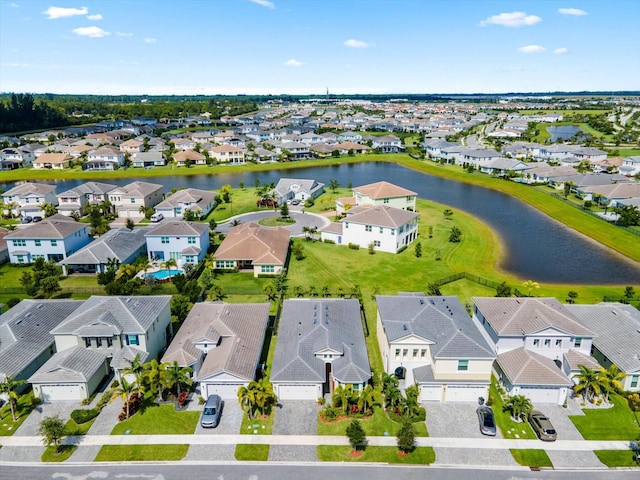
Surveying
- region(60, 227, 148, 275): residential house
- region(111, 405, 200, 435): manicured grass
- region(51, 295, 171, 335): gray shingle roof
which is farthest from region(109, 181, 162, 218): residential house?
region(111, 405, 200, 435): manicured grass

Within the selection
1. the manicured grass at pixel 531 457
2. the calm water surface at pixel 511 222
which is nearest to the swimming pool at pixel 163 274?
the manicured grass at pixel 531 457

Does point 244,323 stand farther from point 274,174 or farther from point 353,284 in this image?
point 274,174

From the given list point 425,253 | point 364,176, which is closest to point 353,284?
point 425,253

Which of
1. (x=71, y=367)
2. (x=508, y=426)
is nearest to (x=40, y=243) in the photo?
(x=71, y=367)

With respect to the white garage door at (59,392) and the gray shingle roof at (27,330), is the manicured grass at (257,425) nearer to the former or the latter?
the white garage door at (59,392)

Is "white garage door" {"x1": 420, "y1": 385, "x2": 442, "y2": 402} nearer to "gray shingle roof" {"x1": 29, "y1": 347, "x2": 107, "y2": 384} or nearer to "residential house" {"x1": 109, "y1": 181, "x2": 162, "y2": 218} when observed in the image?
"gray shingle roof" {"x1": 29, "y1": 347, "x2": 107, "y2": 384}
